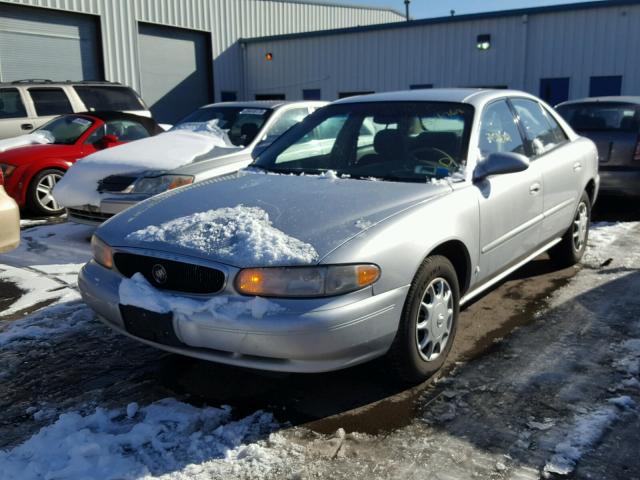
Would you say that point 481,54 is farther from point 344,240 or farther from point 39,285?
point 344,240

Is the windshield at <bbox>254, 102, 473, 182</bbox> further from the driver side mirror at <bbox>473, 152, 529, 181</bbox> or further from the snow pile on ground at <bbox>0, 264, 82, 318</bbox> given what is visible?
the snow pile on ground at <bbox>0, 264, 82, 318</bbox>

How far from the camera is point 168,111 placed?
19.5 meters

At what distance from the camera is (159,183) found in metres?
5.99

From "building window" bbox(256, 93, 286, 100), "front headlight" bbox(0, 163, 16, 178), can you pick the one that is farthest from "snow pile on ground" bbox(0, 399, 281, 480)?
"building window" bbox(256, 93, 286, 100)

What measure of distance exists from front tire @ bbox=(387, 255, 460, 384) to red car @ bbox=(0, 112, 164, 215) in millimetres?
6011

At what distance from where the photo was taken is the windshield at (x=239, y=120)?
6895mm

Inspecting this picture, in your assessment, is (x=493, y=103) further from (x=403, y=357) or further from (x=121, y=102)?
(x=121, y=102)

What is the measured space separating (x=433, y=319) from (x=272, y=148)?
190 cm

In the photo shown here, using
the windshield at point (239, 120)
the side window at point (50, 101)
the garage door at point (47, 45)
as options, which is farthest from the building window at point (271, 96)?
the windshield at point (239, 120)

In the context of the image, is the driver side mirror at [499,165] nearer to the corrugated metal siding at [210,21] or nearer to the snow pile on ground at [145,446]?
the snow pile on ground at [145,446]

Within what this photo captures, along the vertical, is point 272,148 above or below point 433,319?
above

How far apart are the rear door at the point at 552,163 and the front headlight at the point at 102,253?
2946 mm

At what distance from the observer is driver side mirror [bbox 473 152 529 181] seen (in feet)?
12.1

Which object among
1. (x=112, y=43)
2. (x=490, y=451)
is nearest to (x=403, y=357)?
(x=490, y=451)
